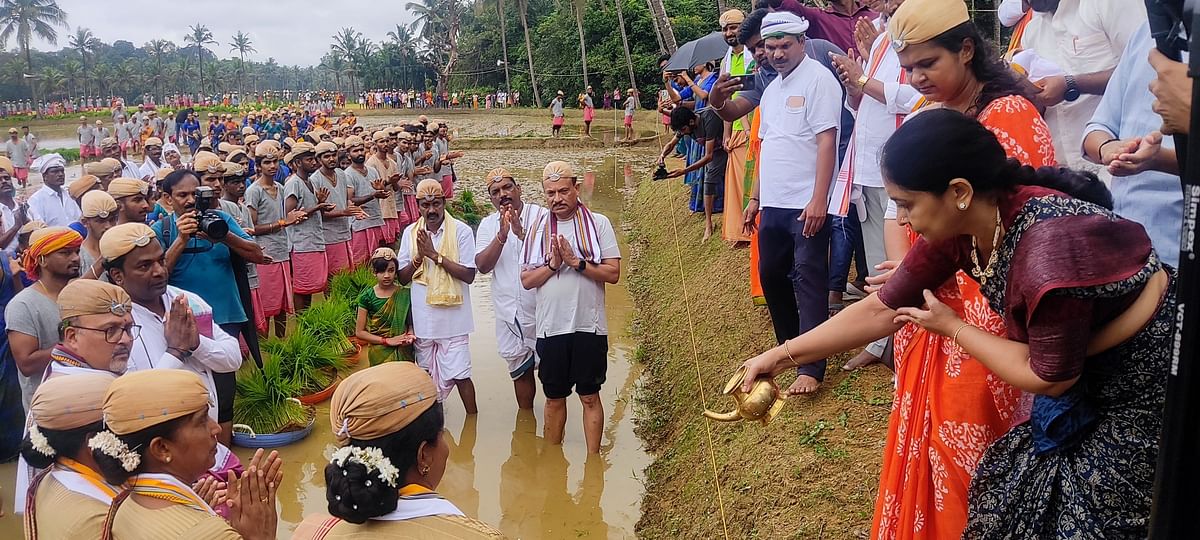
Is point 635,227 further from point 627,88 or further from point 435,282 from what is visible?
point 627,88

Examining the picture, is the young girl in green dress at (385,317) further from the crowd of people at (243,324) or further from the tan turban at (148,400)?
the tan turban at (148,400)

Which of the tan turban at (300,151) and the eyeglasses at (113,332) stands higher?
the tan turban at (300,151)

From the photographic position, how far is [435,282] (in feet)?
18.4

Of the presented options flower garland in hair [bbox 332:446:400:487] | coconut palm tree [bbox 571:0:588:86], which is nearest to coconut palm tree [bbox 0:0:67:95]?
coconut palm tree [bbox 571:0:588:86]

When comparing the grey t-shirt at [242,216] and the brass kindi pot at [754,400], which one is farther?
the grey t-shirt at [242,216]

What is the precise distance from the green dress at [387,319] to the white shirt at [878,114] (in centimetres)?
342

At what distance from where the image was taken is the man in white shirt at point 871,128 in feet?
11.1

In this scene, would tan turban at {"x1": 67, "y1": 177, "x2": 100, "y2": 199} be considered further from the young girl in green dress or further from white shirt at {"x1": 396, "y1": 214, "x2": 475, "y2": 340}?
white shirt at {"x1": 396, "y1": 214, "x2": 475, "y2": 340}

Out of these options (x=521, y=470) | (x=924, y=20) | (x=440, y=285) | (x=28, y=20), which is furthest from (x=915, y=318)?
(x=28, y=20)

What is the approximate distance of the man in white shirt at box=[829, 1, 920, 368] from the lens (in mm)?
3396

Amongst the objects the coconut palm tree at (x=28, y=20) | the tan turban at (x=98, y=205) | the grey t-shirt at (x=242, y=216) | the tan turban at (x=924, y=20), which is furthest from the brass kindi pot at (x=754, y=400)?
the coconut palm tree at (x=28, y=20)

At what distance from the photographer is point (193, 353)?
3783 mm

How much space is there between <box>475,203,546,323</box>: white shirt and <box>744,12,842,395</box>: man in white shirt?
193 centimetres

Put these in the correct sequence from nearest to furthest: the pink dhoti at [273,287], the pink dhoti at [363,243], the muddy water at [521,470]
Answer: the muddy water at [521,470], the pink dhoti at [273,287], the pink dhoti at [363,243]
